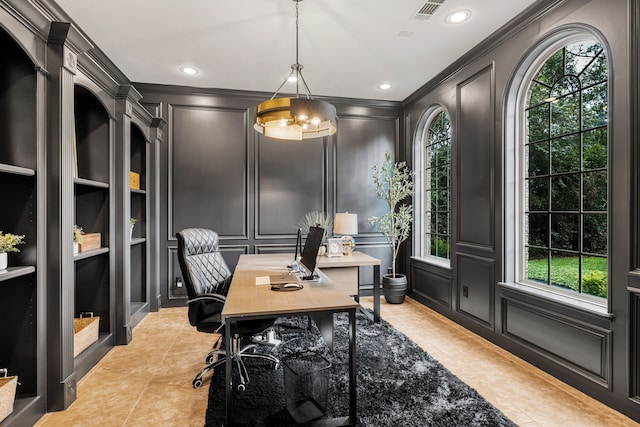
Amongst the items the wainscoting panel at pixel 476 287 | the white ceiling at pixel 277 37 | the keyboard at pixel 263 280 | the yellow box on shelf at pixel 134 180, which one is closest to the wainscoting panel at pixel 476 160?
the wainscoting panel at pixel 476 287

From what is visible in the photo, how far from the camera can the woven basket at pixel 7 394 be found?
5.86 ft

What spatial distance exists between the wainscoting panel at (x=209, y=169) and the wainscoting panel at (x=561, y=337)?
10.7 feet

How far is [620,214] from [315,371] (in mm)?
2111

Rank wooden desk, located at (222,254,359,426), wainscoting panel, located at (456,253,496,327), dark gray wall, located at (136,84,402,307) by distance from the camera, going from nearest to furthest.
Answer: wooden desk, located at (222,254,359,426)
wainscoting panel, located at (456,253,496,327)
dark gray wall, located at (136,84,402,307)

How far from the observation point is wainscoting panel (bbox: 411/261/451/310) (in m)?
3.94

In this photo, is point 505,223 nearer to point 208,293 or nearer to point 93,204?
point 208,293

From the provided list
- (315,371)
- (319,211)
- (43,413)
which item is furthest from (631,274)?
(43,413)

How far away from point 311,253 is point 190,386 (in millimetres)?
1276

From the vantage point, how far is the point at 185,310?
4246mm

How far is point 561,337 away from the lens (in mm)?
2477

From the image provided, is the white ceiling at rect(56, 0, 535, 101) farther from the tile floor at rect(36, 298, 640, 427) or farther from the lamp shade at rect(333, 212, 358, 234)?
the tile floor at rect(36, 298, 640, 427)

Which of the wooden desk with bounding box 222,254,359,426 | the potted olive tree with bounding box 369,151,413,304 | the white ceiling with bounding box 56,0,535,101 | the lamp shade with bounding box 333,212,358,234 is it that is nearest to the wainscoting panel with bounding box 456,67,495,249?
the white ceiling with bounding box 56,0,535,101

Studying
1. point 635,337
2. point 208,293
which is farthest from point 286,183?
point 635,337

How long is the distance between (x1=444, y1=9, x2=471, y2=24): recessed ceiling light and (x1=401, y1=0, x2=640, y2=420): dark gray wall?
43 cm
